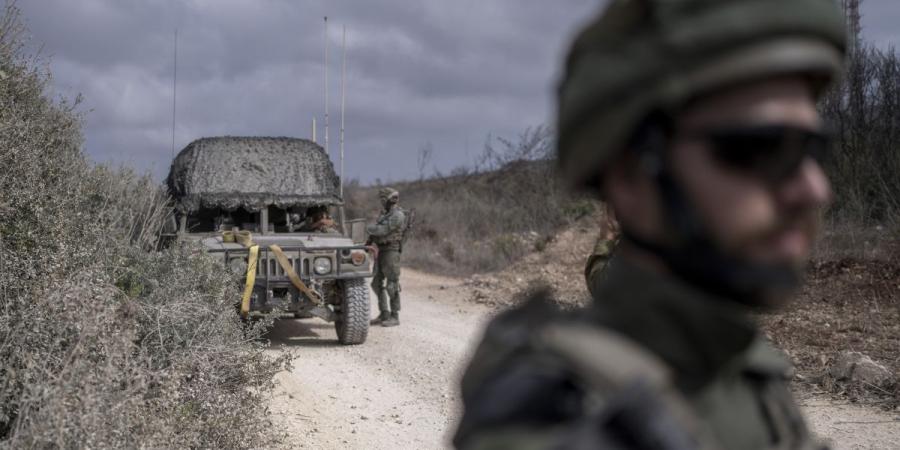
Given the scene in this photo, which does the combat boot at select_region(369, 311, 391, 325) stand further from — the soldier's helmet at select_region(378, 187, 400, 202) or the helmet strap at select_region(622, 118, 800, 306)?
the helmet strap at select_region(622, 118, 800, 306)

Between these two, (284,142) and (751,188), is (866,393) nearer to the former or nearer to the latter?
(751,188)

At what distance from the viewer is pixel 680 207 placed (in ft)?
3.01

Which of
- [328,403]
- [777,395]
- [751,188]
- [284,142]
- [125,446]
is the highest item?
[284,142]

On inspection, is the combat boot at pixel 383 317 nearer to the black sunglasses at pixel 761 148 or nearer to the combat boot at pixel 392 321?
the combat boot at pixel 392 321

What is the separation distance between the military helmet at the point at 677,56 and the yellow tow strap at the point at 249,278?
637 cm

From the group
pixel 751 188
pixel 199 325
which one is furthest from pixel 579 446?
pixel 199 325

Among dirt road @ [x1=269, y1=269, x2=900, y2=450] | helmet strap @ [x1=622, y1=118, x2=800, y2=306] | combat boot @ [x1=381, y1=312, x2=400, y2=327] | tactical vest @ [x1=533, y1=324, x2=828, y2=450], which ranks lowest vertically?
dirt road @ [x1=269, y1=269, x2=900, y2=450]

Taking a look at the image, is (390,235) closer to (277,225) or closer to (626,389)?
(277,225)

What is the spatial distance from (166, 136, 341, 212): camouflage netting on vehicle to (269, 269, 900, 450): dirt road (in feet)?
4.95

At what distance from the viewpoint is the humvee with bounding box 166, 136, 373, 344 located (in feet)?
24.8

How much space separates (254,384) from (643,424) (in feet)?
14.9

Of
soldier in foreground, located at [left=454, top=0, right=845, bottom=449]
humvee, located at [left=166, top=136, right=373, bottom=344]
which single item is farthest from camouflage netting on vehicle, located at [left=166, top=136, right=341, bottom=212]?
soldier in foreground, located at [left=454, top=0, right=845, bottom=449]

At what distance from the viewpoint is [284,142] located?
31.9ft

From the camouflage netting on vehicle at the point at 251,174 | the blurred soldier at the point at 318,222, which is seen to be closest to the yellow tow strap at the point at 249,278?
the camouflage netting on vehicle at the point at 251,174
